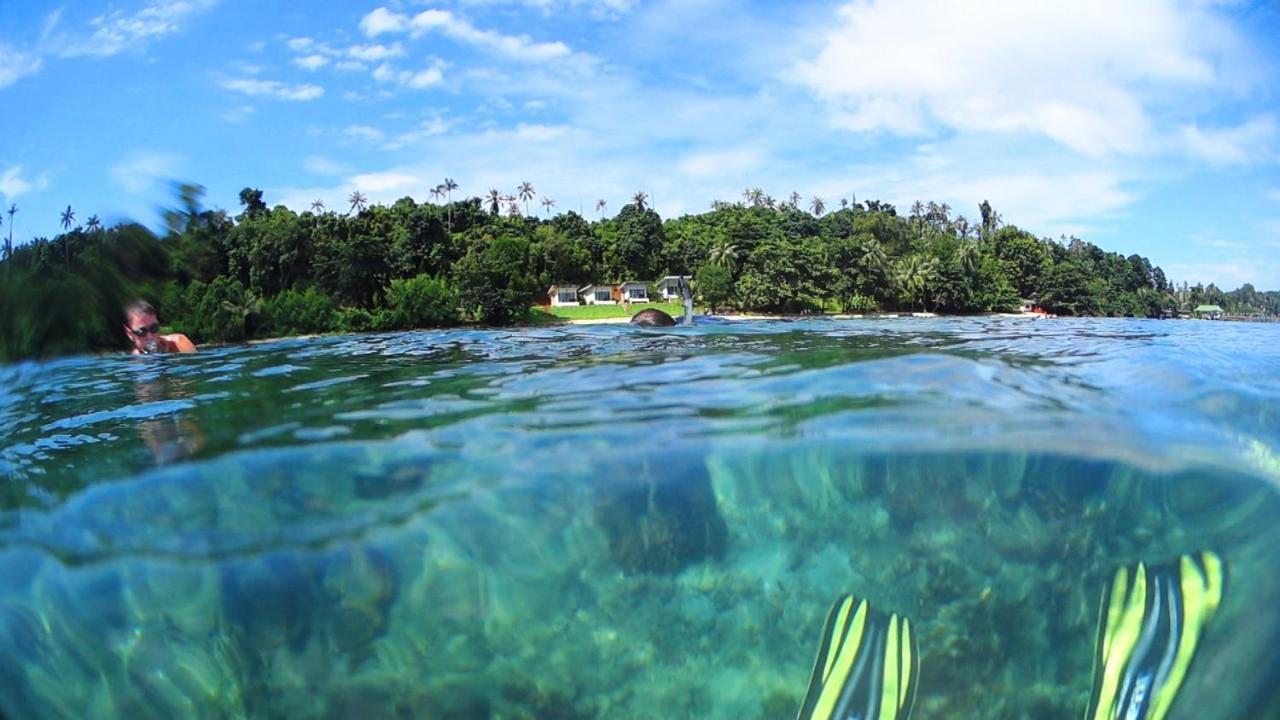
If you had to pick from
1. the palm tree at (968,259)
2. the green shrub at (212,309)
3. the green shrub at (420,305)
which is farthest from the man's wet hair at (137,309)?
the palm tree at (968,259)

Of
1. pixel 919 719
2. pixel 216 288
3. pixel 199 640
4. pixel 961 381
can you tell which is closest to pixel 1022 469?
pixel 961 381

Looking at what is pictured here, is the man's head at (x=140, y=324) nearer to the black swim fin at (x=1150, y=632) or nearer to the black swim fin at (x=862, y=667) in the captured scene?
the black swim fin at (x=862, y=667)

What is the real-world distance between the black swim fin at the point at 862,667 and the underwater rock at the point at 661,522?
3.53 ft

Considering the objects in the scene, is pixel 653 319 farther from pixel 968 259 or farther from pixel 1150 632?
pixel 968 259

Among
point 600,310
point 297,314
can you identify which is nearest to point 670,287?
point 600,310

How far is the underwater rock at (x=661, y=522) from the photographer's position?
197 inches

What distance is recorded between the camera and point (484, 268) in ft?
194

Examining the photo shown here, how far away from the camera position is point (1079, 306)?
73.8 meters

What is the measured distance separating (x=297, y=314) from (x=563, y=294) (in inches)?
2357

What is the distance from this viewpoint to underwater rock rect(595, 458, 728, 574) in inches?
197

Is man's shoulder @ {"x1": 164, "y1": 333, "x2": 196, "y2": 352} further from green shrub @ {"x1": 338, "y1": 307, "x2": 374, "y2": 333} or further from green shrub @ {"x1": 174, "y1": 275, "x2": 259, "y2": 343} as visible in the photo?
green shrub @ {"x1": 338, "y1": 307, "x2": 374, "y2": 333}

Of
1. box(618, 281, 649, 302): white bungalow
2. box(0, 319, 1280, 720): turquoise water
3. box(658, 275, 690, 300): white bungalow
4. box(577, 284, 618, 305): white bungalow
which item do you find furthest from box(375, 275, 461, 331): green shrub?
box(0, 319, 1280, 720): turquoise water

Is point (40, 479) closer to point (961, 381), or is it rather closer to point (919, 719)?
point (919, 719)

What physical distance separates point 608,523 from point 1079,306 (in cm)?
8381
